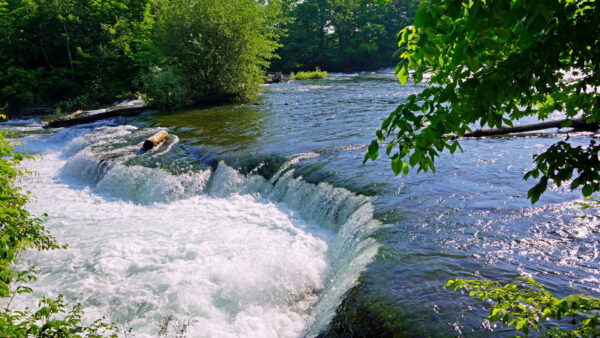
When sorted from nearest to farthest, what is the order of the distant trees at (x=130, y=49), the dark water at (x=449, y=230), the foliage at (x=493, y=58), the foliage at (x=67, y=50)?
the foliage at (x=493, y=58) < the dark water at (x=449, y=230) < the distant trees at (x=130, y=49) < the foliage at (x=67, y=50)

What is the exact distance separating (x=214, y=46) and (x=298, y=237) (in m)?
18.6

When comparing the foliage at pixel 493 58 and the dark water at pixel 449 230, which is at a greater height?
the foliage at pixel 493 58

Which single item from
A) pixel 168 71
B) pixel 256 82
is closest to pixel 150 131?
pixel 168 71

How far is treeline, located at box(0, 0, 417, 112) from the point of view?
77.3 feet

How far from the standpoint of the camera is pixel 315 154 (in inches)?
468

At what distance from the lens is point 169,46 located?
79.0ft

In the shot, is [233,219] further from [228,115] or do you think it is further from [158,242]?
[228,115]

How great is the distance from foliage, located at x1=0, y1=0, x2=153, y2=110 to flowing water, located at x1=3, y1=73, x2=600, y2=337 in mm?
24594

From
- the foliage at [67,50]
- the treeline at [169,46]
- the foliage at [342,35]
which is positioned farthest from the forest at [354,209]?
the foliage at [342,35]

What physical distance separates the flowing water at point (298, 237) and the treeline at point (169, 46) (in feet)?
37.4

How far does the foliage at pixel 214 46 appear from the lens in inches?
914

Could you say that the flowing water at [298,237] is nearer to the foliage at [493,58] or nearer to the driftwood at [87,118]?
the foliage at [493,58]

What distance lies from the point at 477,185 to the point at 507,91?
7367mm

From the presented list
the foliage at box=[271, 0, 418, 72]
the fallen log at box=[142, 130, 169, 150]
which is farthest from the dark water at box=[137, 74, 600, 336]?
the foliage at box=[271, 0, 418, 72]
